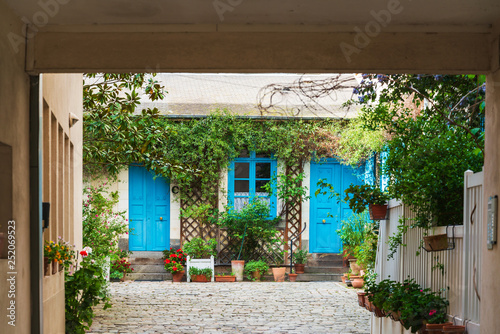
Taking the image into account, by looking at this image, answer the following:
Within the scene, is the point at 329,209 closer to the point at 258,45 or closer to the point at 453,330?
the point at 453,330

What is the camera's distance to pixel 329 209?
46.2ft

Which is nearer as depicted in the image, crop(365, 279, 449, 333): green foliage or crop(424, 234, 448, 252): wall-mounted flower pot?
crop(365, 279, 449, 333): green foliage

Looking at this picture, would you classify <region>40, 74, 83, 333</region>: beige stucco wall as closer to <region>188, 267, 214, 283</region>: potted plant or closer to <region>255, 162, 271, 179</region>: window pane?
<region>188, 267, 214, 283</region>: potted plant

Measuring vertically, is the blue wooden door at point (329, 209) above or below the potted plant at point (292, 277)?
above

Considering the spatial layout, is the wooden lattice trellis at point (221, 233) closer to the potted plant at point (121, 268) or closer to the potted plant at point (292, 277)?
the potted plant at point (292, 277)

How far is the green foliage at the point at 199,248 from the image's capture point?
13.5 metres

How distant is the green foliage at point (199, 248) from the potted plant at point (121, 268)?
1262 millimetres

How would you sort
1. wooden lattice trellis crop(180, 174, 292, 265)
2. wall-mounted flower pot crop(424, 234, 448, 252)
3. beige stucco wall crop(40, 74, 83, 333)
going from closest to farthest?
wall-mounted flower pot crop(424, 234, 448, 252) < beige stucco wall crop(40, 74, 83, 333) < wooden lattice trellis crop(180, 174, 292, 265)

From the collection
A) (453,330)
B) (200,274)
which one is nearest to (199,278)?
(200,274)

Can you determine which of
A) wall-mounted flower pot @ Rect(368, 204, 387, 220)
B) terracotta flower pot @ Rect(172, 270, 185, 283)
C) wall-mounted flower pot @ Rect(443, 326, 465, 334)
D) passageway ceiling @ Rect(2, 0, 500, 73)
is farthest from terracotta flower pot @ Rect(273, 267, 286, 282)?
passageway ceiling @ Rect(2, 0, 500, 73)

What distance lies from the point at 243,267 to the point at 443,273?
8556 mm

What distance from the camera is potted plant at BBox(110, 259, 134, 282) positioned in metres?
12.7

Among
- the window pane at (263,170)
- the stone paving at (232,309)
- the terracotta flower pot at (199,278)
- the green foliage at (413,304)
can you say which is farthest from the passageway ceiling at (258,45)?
the window pane at (263,170)

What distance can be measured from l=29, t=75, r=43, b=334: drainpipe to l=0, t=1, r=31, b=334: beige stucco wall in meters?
0.04
